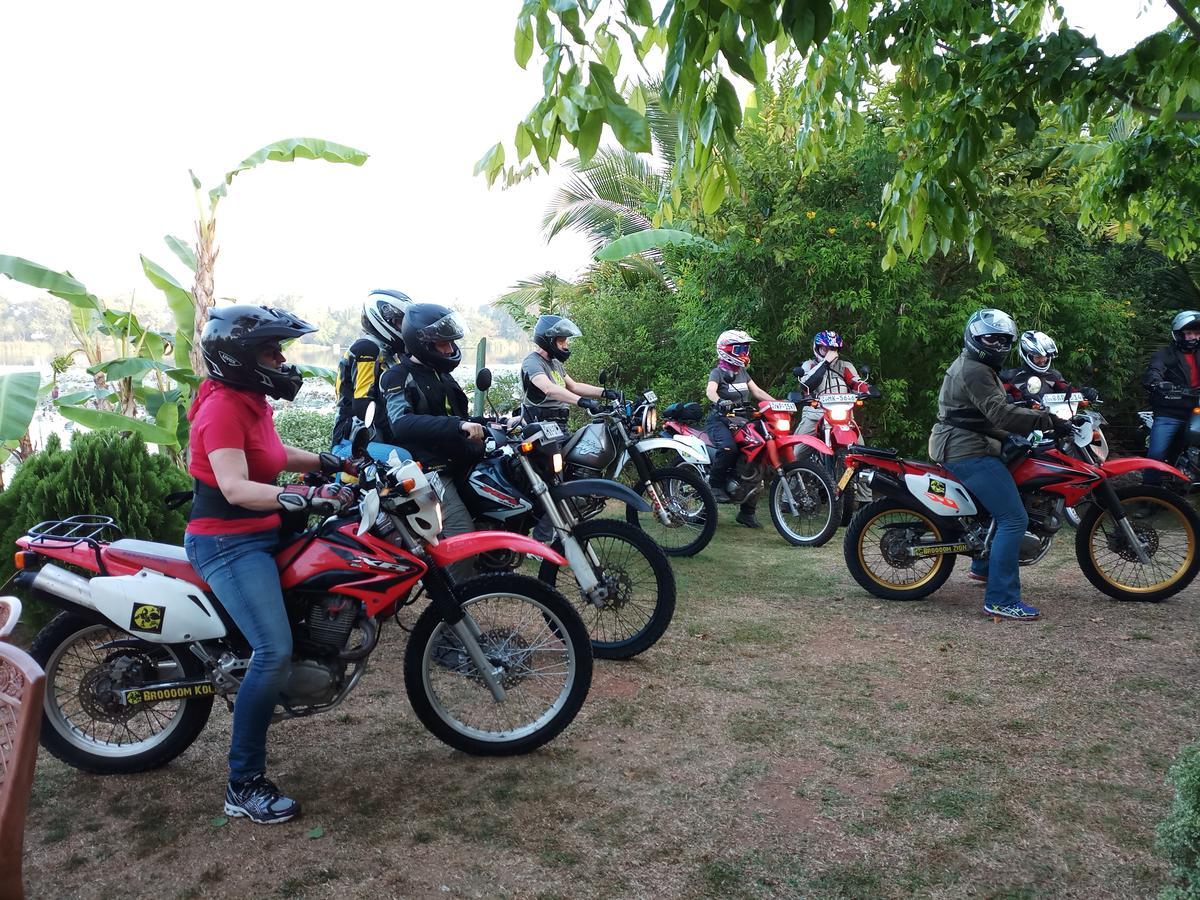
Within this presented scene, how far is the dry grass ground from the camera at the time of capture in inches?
126

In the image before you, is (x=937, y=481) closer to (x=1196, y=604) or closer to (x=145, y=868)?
(x=1196, y=604)

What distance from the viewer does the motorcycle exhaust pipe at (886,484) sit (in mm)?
6484

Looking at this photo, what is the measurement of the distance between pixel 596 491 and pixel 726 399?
4.08 metres

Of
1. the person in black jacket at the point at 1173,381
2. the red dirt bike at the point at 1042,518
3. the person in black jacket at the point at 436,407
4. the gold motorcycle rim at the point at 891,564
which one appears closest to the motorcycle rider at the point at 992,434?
the red dirt bike at the point at 1042,518

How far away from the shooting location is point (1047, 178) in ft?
34.8

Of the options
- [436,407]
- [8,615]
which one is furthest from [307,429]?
[8,615]

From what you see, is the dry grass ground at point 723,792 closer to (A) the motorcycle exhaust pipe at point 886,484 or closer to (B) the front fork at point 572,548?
(B) the front fork at point 572,548

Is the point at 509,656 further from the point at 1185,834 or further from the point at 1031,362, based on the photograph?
the point at 1031,362

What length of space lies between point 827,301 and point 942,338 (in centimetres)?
141

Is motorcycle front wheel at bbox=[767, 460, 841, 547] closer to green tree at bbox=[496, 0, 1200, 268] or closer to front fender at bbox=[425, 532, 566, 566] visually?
green tree at bbox=[496, 0, 1200, 268]

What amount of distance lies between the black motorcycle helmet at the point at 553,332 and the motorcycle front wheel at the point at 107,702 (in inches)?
176

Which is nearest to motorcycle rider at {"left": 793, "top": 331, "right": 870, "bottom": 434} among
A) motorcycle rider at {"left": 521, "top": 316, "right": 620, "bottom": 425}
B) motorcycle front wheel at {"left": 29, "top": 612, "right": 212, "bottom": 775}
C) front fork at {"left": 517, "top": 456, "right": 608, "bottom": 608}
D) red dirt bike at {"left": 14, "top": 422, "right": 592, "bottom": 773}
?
motorcycle rider at {"left": 521, "top": 316, "right": 620, "bottom": 425}

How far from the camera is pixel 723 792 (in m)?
3.82

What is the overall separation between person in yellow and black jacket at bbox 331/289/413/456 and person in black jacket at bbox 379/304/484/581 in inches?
8.0
